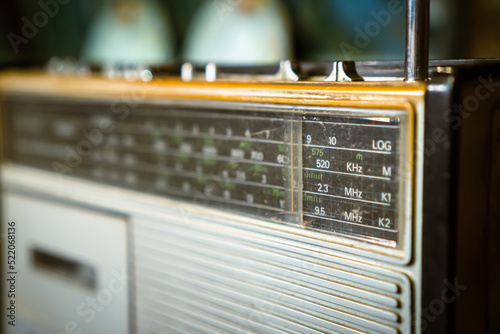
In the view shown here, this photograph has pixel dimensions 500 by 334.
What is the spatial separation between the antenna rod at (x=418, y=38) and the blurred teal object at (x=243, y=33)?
62cm

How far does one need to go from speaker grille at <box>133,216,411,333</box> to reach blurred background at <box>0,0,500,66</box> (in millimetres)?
556

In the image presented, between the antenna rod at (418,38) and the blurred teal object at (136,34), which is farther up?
the blurred teal object at (136,34)

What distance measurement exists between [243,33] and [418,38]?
73 centimetres

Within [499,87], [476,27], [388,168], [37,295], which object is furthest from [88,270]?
[476,27]

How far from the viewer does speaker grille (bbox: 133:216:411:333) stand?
586mm

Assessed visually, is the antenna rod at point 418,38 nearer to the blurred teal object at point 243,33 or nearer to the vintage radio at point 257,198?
the vintage radio at point 257,198

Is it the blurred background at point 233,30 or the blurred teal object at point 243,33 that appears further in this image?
the blurred teal object at point 243,33

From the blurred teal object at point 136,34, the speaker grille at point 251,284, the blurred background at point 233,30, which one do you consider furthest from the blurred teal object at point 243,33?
the speaker grille at point 251,284

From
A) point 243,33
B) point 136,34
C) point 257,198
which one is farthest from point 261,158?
point 136,34

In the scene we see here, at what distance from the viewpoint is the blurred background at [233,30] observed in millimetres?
1007

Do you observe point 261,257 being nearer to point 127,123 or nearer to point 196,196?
point 196,196

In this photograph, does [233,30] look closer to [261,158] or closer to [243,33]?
[243,33]

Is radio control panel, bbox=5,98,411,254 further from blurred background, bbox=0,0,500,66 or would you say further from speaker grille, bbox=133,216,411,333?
blurred background, bbox=0,0,500,66

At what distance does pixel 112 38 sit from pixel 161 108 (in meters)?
0.79
